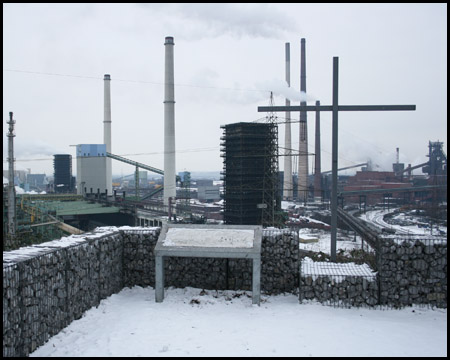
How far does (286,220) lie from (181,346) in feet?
120

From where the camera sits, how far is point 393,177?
79250 millimetres

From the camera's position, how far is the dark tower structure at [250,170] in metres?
38.8

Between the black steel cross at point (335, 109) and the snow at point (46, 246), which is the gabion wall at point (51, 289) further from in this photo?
the black steel cross at point (335, 109)

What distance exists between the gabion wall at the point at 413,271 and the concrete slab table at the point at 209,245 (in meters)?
3.46

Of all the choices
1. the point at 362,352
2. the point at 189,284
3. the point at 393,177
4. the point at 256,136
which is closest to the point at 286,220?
the point at 256,136

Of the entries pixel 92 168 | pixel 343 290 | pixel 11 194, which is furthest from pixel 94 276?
pixel 92 168

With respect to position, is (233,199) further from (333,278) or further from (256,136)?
(333,278)

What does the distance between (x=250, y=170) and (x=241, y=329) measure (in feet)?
100

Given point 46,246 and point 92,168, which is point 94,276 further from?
point 92,168

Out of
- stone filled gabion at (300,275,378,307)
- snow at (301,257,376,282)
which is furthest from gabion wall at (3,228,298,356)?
stone filled gabion at (300,275,378,307)

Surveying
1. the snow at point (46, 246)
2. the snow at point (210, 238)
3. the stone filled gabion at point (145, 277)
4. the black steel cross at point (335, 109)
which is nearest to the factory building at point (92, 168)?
the snow at point (46, 246)

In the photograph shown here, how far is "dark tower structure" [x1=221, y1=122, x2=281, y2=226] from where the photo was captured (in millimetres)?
38844

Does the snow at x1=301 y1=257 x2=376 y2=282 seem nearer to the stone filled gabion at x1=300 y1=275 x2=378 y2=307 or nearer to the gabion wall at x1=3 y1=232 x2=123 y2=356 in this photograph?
the stone filled gabion at x1=300 y1=275 x2=378 y2=307

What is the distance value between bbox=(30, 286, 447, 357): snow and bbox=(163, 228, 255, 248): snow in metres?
1.61
